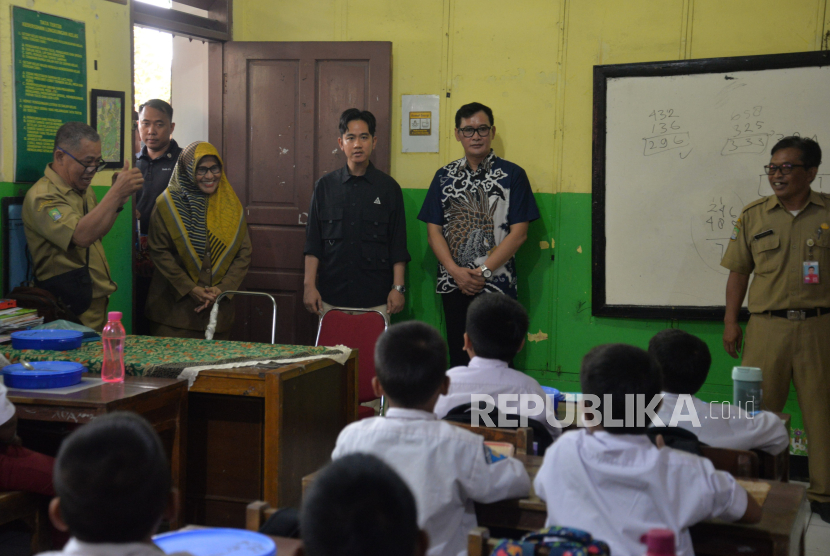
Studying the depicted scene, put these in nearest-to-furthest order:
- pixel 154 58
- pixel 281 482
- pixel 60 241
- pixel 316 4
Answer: pixel 281 482 → pixel 60 241 → pixel 316 4 → pixel 154 58

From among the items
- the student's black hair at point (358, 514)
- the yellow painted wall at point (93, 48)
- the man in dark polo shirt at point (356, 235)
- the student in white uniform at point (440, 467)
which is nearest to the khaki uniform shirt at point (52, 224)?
the yellow painted wall at point (93, 48)

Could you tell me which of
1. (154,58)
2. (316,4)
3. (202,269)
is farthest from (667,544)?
(154,58)

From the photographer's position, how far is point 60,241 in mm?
3447

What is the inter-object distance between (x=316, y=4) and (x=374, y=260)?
1.85 m

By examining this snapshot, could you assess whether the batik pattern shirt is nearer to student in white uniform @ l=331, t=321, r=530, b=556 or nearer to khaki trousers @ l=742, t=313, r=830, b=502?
khaki trousers @ l=742, t=313, r=830, b=502

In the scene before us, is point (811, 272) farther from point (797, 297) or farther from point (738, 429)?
point (738, 429)

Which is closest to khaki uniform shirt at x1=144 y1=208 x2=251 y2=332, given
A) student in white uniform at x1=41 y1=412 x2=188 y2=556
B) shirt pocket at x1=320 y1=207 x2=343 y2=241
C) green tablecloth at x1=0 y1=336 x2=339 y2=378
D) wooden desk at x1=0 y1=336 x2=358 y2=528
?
shirt pocket at x1=320 y1=207 x2=343 y2=241

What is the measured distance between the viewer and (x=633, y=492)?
148cm

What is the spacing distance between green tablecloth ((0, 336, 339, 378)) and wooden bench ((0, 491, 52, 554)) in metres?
0.58

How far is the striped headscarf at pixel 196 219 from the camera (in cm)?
407

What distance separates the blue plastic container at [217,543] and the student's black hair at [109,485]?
0.31 feet

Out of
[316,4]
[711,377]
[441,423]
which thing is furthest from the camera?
[316,4]

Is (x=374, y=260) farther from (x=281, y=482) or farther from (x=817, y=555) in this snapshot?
(x=817, y=555)

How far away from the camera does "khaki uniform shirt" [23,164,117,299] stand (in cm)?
344
